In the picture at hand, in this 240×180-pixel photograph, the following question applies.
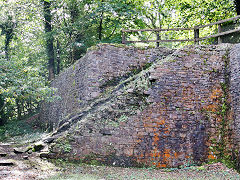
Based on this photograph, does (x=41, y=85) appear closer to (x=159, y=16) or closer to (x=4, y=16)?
(x=4, y=16)

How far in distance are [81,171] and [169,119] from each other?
11.1 ft

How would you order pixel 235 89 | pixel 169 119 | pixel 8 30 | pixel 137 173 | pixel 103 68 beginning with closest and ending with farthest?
1. pixel 137 173
2. pixel 169 119
3. pixel 235 89
4. pixel 103 68
5. pixel 8 30

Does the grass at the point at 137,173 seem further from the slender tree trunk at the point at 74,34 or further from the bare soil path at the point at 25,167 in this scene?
the slender tree trunk at the point at 74,34

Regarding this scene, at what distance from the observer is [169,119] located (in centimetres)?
800

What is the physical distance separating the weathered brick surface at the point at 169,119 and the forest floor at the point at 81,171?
0.38 meters

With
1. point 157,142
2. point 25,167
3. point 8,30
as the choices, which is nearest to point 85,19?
point 8,30

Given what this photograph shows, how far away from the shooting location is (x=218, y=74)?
8.69 m

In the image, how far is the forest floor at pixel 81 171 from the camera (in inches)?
235

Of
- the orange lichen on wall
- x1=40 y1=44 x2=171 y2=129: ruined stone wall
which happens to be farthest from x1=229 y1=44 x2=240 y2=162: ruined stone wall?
x1=40 y1=44 x2=171 y2=129: ruined stone wall

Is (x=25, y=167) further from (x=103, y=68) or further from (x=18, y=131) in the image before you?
(x=18, y=131)

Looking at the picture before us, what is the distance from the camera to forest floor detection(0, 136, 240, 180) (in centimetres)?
596

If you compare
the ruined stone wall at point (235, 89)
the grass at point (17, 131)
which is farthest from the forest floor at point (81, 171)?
the grass at point (17, 131)

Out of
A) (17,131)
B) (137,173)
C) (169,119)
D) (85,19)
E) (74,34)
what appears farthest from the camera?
(74,34)

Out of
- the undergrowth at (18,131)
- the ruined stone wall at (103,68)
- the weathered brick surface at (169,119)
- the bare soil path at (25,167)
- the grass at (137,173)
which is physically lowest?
the undergrowth at (18,131)
